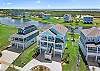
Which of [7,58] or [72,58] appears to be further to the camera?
[72,58]

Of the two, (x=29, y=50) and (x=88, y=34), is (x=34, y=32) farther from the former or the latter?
(x=88, y=34)

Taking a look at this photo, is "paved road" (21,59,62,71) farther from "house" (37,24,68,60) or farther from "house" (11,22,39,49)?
"house" (11,22,39,49)

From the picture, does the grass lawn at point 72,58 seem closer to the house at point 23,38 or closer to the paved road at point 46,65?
the paved road at point 46,65

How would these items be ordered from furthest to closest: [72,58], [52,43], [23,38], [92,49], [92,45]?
[23,38] < [52,43] < [72,58] < [92,45] < [92,49]

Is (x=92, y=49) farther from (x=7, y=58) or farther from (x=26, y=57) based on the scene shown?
(x=7, y=58)

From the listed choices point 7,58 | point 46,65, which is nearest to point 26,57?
point 7,58

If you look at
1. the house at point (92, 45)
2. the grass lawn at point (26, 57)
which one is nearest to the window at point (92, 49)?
the house at point (92, 45)
